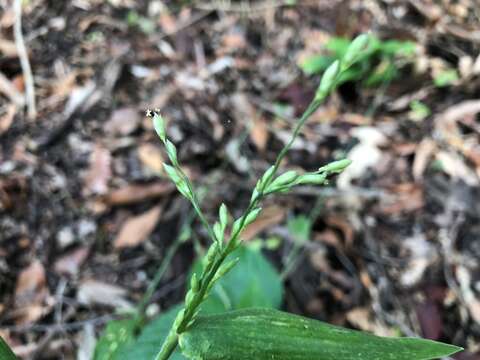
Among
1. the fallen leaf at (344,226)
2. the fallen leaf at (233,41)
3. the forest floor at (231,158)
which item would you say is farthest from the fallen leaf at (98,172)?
the fallen leaf at (233,41)

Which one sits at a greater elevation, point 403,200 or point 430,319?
point 403,200

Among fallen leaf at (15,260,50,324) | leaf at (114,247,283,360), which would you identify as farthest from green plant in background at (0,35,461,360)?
fallen leaf at (15,260,50,324)

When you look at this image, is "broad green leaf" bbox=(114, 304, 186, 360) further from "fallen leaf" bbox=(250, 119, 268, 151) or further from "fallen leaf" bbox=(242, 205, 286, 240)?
"fallen leaf" bbox=(250, 119, 268, 151)

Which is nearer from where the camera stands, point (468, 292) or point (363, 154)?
point (468, 292)

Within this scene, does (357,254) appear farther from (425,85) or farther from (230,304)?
(425,85)

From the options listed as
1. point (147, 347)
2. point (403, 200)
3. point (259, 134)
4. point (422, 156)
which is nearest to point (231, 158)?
Result: point (259, 134)

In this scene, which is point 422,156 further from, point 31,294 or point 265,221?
point 31,294

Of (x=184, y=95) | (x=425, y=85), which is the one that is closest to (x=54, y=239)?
(x=184, y=95)
